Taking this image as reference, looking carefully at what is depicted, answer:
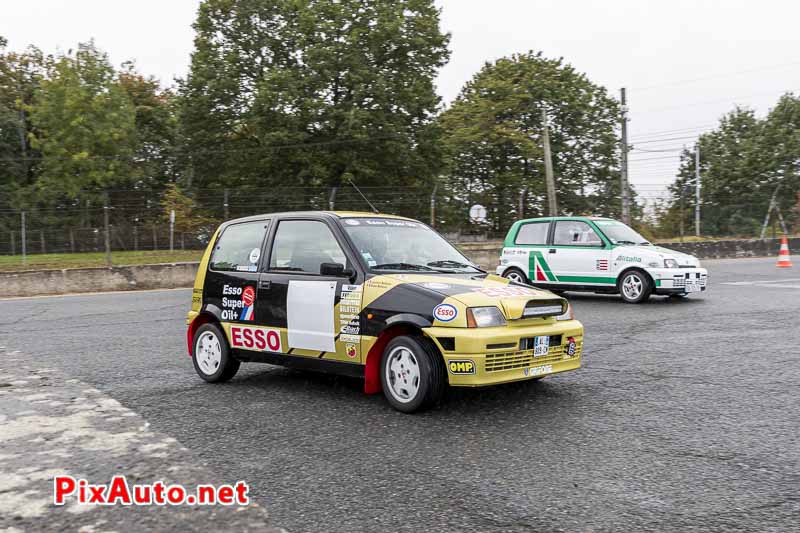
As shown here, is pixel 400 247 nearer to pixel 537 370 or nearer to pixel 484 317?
pixel 484 317

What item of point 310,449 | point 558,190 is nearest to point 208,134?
point 558,190

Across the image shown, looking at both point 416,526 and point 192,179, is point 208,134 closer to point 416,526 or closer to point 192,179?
point 192,179

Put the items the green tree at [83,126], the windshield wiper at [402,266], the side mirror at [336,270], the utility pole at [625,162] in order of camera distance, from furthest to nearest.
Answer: the utility pole at [625,162] < the green tree at [83,126] < the windshield wiper at [402,266] < the side mirror at [336,270]

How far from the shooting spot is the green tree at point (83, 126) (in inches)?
1148

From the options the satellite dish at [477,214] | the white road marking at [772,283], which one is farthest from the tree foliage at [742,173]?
the white road marking at [772,283]

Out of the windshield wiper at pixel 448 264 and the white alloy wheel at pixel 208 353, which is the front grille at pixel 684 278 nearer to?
the windshield wiper at pixel 448 264

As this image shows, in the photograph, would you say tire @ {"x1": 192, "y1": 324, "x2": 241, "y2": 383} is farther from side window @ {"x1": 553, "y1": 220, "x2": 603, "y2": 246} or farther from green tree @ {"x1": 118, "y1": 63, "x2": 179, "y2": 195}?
green tree @ {"x1": 118, "y1": 63, "x2": 179, "y2": 195}

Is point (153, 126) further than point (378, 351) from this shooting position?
Yes

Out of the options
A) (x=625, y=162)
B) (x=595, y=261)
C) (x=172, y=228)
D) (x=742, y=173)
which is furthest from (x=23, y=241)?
(x=742, y=173)

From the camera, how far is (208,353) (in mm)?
6793

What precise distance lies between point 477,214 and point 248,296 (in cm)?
2253

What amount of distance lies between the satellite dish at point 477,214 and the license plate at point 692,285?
15.4 metres

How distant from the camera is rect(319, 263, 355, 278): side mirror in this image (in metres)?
Result: 5.76

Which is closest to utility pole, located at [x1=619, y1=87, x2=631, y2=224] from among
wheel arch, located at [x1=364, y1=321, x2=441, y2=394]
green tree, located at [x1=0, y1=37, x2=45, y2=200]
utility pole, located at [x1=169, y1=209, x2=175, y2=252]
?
utility pole, located at [x1=169, y1=209, x2=175, y2=252]
